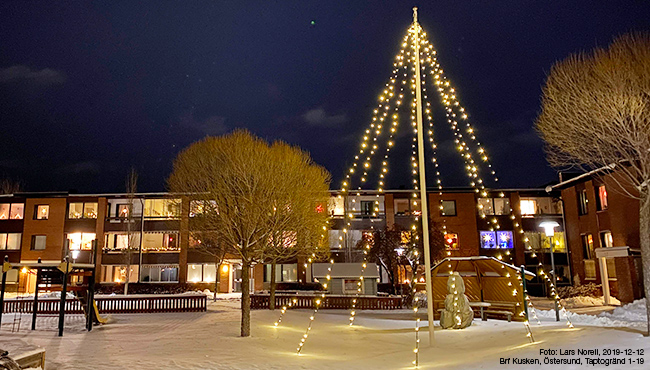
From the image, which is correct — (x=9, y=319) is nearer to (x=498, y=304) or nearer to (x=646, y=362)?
Result: (x=498, y=304)

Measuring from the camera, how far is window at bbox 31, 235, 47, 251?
46.5 meters

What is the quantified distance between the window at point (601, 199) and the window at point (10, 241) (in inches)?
2019

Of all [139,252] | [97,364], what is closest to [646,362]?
[97,364]

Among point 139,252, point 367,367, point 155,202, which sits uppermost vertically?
point 155,202

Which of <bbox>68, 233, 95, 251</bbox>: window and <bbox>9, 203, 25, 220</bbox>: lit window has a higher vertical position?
<bbox>9, 203, 25, 220</bbox>: lit window

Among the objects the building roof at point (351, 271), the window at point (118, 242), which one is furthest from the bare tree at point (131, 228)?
the building roof at point (351, 271)

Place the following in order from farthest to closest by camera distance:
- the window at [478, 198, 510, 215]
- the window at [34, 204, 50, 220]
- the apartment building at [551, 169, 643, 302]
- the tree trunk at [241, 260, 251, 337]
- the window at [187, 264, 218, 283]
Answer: the window at [34, 204, 50, 220]
the window at [187, 264, 218, 283]
the window at [478, 198, 510, 215]
the apartment building at [551, 169, 643, 302]
the tree trunk at [241, 260, 251, 337]

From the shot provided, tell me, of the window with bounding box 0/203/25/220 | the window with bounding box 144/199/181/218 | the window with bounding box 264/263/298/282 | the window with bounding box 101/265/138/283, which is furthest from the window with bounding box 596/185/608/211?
the window with bounding box 0/203/25/220

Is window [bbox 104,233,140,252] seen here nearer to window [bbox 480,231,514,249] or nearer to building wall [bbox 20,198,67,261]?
building wall [bbox 20,198,67,261]

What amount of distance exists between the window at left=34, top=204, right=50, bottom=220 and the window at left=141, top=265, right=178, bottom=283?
1162cm

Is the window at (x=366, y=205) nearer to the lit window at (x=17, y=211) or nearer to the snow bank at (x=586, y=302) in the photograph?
the snow bank at (x=586, y=302)

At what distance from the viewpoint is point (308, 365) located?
11508 mm

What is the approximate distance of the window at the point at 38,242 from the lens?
152 ft

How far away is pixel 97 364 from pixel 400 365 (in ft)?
23.6
